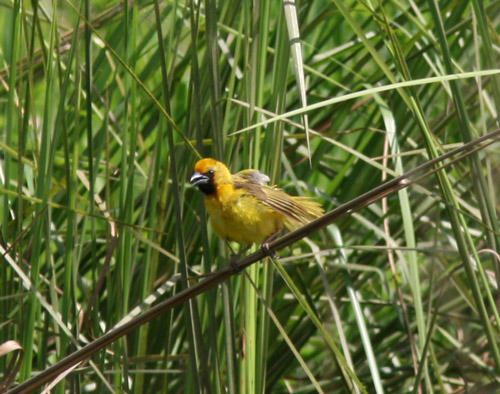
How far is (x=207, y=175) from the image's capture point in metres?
1.88

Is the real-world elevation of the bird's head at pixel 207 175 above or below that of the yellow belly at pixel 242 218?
above

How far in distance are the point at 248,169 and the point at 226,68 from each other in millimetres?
524

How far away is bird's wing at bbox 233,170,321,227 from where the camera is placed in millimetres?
1843

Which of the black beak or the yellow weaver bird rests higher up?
the black beak

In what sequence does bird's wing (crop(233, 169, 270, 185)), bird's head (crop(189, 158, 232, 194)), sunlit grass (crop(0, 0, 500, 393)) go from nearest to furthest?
sunlit grass (crop(0, 0, 500, 393))
bird's wing (crop(233, 169, 270, 185))
bird's head (crop(189, 158, 232, 194))

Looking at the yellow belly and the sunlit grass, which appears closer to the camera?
the sunlit grass

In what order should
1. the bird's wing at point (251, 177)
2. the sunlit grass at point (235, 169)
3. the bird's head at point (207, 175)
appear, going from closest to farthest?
the sunlit grass at point (235, 169)
the bird's wing at point (251, 177)
the bird's head at point (207, 175)

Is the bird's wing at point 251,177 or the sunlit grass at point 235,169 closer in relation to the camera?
the sunlit grass at point 235,169

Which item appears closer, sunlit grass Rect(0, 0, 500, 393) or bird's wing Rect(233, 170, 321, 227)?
sunlit grass Rect(0, 0, 500, 393)

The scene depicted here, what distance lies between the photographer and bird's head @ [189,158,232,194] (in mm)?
1877

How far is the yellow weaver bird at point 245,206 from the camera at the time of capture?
1.85m

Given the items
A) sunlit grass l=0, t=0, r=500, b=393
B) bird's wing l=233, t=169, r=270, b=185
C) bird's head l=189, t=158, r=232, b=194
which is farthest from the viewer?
bird's head l=189, t=158, r=232, b=194

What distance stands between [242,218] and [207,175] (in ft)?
0.48

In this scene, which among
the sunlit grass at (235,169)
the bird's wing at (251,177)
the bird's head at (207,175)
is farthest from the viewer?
the bird's head at (207,175)
